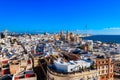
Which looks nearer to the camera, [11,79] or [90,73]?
[90,73]

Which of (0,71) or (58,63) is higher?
(58,63)

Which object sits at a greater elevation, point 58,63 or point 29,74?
point 58,63

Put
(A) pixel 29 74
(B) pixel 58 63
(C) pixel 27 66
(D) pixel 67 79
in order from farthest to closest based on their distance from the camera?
(C) pixel 27 66, (A) pixel 29 74, (B) pixel 58 63, (D) pixel 67 79

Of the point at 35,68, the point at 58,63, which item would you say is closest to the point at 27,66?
the point at 35,68

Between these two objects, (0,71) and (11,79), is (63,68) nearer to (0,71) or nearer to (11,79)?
(11,79)

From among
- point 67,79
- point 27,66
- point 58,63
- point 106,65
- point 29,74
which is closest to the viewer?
point 67,79

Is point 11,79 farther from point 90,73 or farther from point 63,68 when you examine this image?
point 90,73

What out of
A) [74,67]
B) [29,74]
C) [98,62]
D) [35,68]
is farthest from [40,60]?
[74,67]

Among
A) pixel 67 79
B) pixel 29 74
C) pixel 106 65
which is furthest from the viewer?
pixel 106 65

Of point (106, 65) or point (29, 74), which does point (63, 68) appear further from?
point (106, 65)

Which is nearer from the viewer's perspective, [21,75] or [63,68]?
[63,68]
